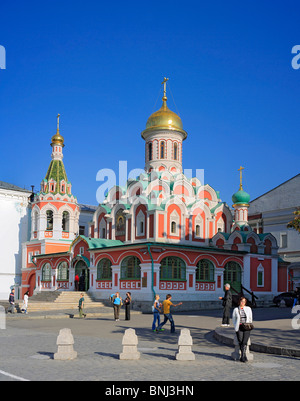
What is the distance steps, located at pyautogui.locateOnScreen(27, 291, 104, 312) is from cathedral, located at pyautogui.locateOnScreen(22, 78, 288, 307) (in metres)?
1.37

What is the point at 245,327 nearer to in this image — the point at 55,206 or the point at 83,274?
the point at 83,274

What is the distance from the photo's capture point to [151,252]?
30.1 metres

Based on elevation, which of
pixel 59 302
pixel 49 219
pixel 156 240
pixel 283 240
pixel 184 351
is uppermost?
pixel 49 219

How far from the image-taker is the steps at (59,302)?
29836 mm

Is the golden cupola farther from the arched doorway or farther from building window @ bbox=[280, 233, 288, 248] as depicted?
building window @ bbox=[280, 233, 288, 248]

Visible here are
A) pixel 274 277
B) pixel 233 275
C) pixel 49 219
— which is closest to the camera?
pixel 233 275

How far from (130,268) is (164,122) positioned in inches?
516

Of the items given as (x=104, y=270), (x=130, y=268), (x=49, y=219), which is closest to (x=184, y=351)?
(x=130, y=268)

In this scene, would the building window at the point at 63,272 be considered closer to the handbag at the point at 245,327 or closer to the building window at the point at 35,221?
the building window at the point at 35,221

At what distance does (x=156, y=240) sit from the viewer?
109 feet

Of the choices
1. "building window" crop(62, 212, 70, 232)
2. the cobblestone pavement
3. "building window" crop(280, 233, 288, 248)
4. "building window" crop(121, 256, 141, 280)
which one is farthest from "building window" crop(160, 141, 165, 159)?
the cobblestone pavement

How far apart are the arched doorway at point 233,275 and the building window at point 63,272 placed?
12131mm
